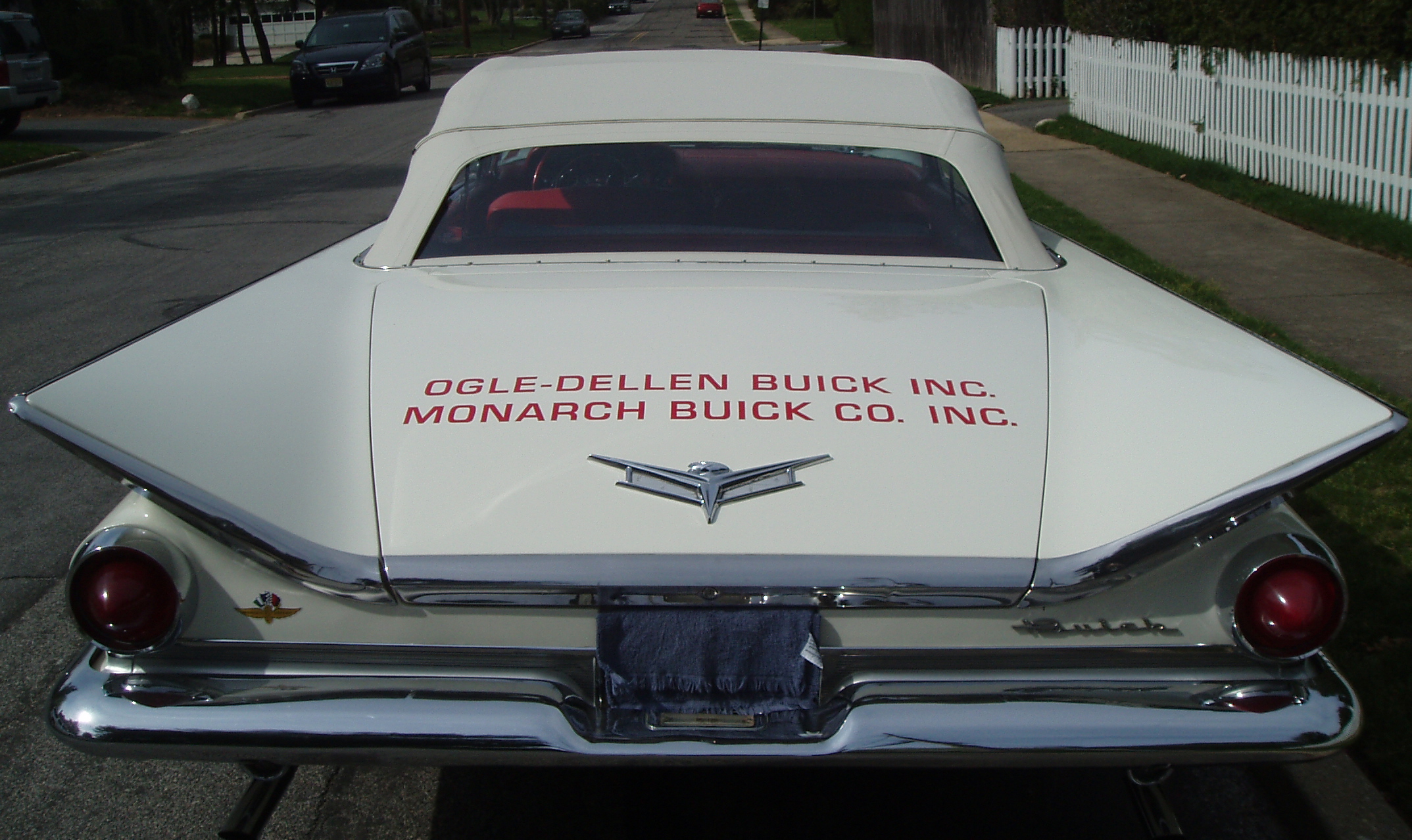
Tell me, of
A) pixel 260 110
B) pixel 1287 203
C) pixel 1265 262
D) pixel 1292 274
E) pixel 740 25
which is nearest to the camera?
pixel 1292 274

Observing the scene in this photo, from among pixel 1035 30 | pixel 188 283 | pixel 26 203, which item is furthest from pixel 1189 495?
pixel 1035 30

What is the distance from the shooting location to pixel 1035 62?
65.3ft

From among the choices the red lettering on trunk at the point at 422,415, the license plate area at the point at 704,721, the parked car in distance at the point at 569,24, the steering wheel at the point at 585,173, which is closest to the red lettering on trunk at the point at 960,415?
the license plate area at the point at 704,721

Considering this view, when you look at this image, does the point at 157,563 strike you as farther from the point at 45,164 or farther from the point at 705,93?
the point at 45,164

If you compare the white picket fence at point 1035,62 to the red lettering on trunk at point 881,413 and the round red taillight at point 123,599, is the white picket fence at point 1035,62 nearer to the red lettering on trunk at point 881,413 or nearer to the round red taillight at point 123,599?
the red lettering on trunk at point 881,413

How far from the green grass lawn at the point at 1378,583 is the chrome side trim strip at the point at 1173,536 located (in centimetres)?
88

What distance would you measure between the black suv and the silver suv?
5.37 m

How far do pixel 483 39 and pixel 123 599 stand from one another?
6049cm

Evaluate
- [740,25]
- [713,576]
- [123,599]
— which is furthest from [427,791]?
[740,25]

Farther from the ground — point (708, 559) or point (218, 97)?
point (218, 97)

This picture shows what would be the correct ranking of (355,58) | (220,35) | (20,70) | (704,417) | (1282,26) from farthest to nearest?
(220,35), (355,58), (20,70), (1282,26), (704,417)

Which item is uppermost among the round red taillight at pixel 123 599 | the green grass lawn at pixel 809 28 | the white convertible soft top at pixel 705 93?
the green grass lawn at pixel 809 28

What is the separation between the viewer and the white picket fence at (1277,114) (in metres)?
8.74

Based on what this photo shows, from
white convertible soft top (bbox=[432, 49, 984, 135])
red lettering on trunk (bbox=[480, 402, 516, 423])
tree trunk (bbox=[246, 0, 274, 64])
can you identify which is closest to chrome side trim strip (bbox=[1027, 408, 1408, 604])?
red lettering on trunk (bbox=[480, 402, 516, 423])
